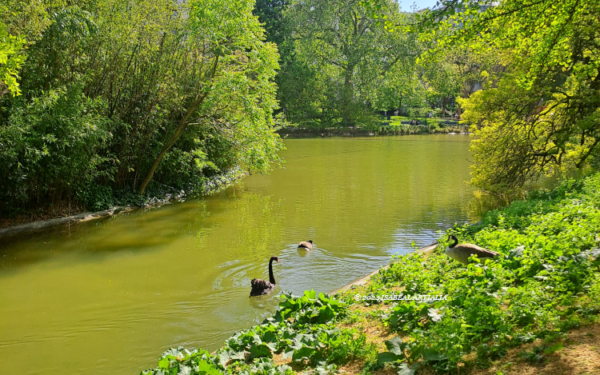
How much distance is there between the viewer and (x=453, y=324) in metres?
3.91

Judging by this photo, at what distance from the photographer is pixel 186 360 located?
14.9 ft

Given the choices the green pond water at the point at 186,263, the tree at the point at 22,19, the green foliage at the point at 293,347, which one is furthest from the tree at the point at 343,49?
the green foliage at the point at 293,347

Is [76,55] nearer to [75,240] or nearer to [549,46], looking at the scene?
[75,240]

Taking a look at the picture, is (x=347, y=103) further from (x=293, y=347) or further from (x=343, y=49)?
(x=293, y=347)

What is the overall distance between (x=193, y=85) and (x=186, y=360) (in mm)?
12236

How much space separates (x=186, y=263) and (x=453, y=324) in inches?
271

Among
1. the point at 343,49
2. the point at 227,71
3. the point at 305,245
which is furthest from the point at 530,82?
the point at 343,49

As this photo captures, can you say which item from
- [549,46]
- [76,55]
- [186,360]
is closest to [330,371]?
[186,360]

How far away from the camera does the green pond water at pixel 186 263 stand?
6465 millimetres

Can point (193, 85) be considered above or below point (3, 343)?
above

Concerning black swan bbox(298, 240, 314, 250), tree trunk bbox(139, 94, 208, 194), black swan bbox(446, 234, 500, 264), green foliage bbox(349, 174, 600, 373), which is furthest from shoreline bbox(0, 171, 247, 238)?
black swan bbox(446, 234, 500, 264)

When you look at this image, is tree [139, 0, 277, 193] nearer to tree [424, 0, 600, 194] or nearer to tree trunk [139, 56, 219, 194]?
tree trunk [139, 56, 219, 194]

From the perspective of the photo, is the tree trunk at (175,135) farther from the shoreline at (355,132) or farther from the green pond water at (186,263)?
the shoreline at (355,132)

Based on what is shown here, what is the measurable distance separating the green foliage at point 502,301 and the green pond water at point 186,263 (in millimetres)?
2828
